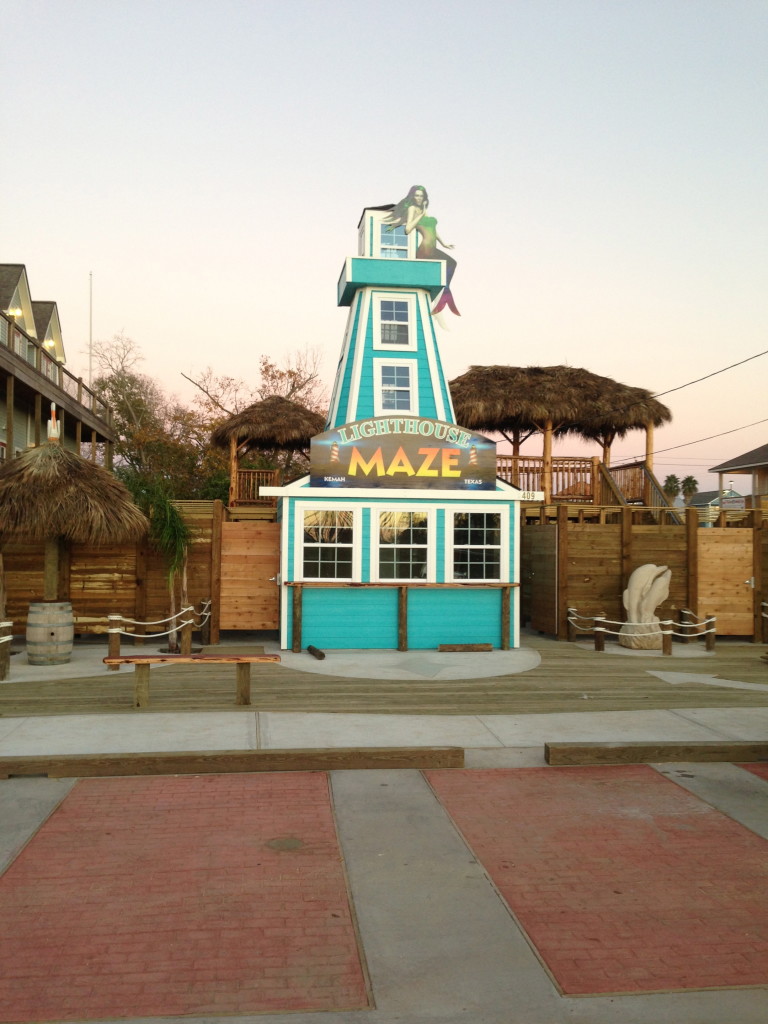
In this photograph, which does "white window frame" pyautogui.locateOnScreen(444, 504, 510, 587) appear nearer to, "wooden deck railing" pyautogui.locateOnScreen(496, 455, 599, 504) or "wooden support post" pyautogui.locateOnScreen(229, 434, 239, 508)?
"wooden deck railing" pyautogui.locateOnScreen(496, 455, 599, 504)

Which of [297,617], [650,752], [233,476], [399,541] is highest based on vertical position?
[233,476]

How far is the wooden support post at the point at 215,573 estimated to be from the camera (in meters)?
14.7

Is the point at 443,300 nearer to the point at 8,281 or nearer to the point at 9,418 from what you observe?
the point at 9,418

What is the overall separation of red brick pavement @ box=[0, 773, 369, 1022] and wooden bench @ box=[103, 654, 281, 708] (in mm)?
2352

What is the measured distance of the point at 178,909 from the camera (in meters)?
4.64

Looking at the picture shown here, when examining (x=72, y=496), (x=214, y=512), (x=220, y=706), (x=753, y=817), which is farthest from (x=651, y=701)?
(x=72, y=496)

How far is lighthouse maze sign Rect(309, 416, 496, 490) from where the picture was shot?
47.4 ft

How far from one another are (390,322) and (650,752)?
11814mm

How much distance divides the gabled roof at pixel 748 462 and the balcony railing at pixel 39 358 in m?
26.9

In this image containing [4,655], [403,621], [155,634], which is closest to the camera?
[4,655]

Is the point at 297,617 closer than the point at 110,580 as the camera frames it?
Yes

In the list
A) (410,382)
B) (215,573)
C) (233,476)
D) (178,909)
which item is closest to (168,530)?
(215,573)

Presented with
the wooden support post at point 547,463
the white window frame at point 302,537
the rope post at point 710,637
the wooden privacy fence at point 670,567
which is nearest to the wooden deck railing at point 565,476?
the wooden support post at point 547,463

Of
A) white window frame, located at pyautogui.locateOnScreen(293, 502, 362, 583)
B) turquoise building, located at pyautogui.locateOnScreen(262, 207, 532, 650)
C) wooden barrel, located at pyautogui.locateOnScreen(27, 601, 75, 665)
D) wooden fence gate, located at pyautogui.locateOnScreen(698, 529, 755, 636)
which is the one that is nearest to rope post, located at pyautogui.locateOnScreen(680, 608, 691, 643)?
wooden fence gate, located at pyautogui.locateOnScreen(698, 529, 755, 636)
